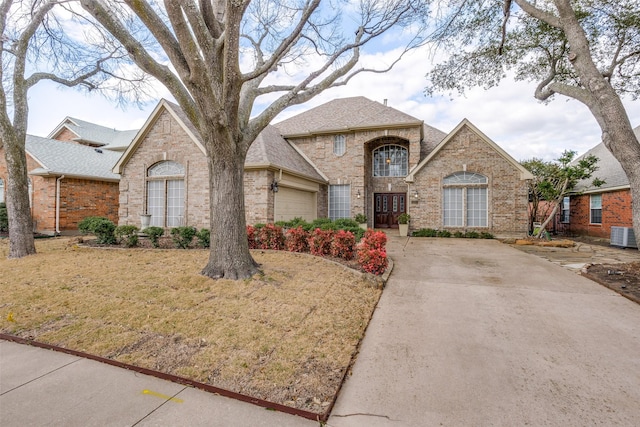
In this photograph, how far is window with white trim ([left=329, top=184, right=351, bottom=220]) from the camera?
16.5m

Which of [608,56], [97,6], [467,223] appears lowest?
[467,223]

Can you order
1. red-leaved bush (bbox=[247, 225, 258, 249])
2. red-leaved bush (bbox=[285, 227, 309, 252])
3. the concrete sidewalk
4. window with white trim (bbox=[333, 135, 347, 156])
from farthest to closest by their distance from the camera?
1. window with white trim (bbox=[333, 135, 347, 156])
2. red-leaved bush (bbox=[247, 225, 258, 249])
3. red-leaved bush (bbox=[285, 227, 309, 252])
4. the concrete sidewalk

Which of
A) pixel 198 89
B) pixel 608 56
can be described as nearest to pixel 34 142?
pixel 198 89

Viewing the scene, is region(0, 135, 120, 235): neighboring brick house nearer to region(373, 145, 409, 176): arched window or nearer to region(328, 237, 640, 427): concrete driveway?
region(373, 145, 409, 176): arched window

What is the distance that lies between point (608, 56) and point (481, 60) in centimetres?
411

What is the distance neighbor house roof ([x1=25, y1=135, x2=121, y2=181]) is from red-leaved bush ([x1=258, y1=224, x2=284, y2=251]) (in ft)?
36.4

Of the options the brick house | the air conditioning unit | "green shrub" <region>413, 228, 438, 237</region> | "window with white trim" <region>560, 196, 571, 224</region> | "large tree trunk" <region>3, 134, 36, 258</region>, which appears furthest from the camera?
"window with white trim" <region>560, 196, 571, 224</region>

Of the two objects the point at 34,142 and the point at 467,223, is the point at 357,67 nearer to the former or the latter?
the point at 467,223

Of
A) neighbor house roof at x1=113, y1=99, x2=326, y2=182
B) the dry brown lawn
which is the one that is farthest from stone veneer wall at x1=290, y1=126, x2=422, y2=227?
the dry brown lawn

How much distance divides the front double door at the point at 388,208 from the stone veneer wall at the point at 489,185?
226cm

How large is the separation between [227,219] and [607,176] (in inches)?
728

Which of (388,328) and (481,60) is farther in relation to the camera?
(481,60)

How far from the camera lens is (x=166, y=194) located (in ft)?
42.2

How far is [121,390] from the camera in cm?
244
